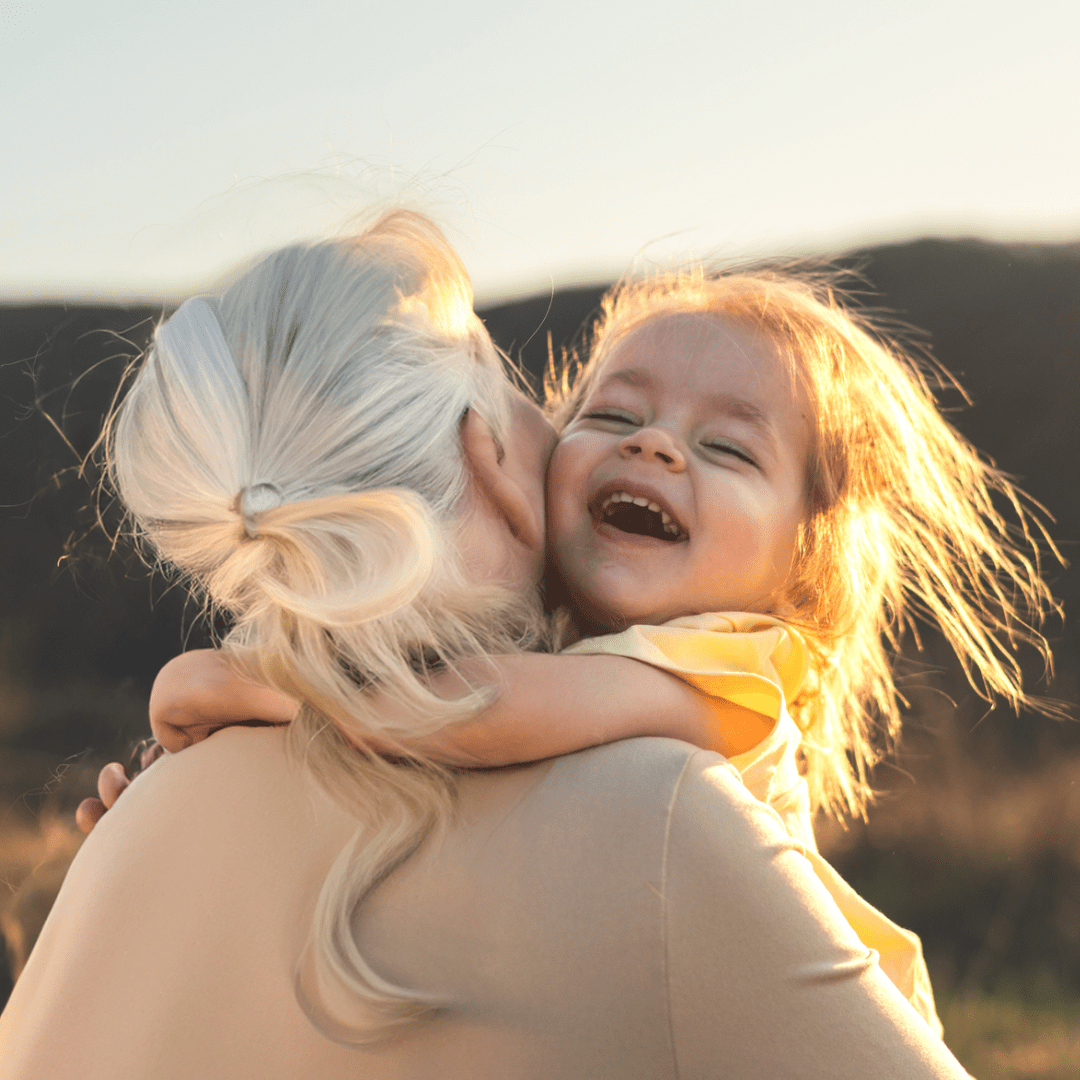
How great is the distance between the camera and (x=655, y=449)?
1.67 meters

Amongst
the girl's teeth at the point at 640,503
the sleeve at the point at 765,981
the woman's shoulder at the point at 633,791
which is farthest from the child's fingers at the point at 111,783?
the sleeve at the point at 765,981

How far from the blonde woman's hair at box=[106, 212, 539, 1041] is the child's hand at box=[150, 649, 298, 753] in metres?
0.05

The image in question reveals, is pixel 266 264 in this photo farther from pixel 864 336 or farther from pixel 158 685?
pixel 864 336

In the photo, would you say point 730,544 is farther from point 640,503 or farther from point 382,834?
point 382,834

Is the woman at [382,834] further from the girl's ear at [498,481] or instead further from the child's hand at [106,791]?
the child's hand at [106,791]

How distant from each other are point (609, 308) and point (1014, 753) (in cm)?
465

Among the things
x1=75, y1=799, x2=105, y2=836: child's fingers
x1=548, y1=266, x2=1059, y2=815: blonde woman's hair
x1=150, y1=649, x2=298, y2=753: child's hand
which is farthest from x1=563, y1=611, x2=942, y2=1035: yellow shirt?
x1=75, y1=799, x2=105, y2=836: child's fingers

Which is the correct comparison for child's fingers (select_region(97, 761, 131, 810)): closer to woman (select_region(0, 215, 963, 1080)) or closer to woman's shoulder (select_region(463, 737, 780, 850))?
woman (select_region(0, 215, 963, 1080))

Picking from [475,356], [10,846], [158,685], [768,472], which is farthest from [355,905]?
[10,846]

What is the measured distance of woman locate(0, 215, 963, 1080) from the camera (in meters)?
0.95

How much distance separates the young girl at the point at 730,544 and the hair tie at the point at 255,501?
10.3 inches

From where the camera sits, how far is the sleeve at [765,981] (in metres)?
0.92

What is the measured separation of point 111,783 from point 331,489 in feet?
2.85

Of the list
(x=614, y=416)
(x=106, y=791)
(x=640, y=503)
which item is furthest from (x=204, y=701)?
(x=614, y=416)
